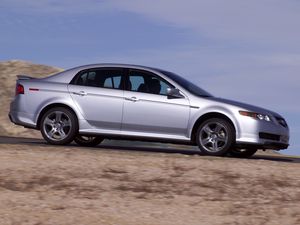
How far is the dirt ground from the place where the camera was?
812 centimetres

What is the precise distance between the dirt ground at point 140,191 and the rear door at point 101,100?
94.7 inches

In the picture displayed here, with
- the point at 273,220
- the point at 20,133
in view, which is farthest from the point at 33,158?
the point at 20,133

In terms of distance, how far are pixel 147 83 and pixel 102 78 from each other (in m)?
0.92

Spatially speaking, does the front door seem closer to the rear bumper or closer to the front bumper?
the front bumper

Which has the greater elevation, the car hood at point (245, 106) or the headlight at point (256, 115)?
the car hood at point (245, 106)

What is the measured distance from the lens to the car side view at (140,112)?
1255 centimetres

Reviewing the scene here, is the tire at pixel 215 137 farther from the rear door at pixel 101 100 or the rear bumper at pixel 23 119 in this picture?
the rear bumper at pixel 23 119

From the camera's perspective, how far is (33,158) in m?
10.3

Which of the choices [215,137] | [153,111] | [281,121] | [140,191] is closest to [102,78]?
[153,111]

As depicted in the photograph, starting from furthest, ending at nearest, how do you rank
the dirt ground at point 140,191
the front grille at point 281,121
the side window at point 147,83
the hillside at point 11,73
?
the hillside at point 11,73, the front grille at point 281,121, the side window at point 147,83, the dirt ground at point 140,191

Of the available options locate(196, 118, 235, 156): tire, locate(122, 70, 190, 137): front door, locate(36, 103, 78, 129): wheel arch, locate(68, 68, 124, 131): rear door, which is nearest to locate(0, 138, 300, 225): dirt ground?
locate(196, 118, 235, 156): tire

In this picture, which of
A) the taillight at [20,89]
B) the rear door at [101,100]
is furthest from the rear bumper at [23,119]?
the rear door at [101,100]

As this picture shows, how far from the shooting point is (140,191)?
896 cm

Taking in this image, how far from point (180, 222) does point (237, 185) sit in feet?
4.82
